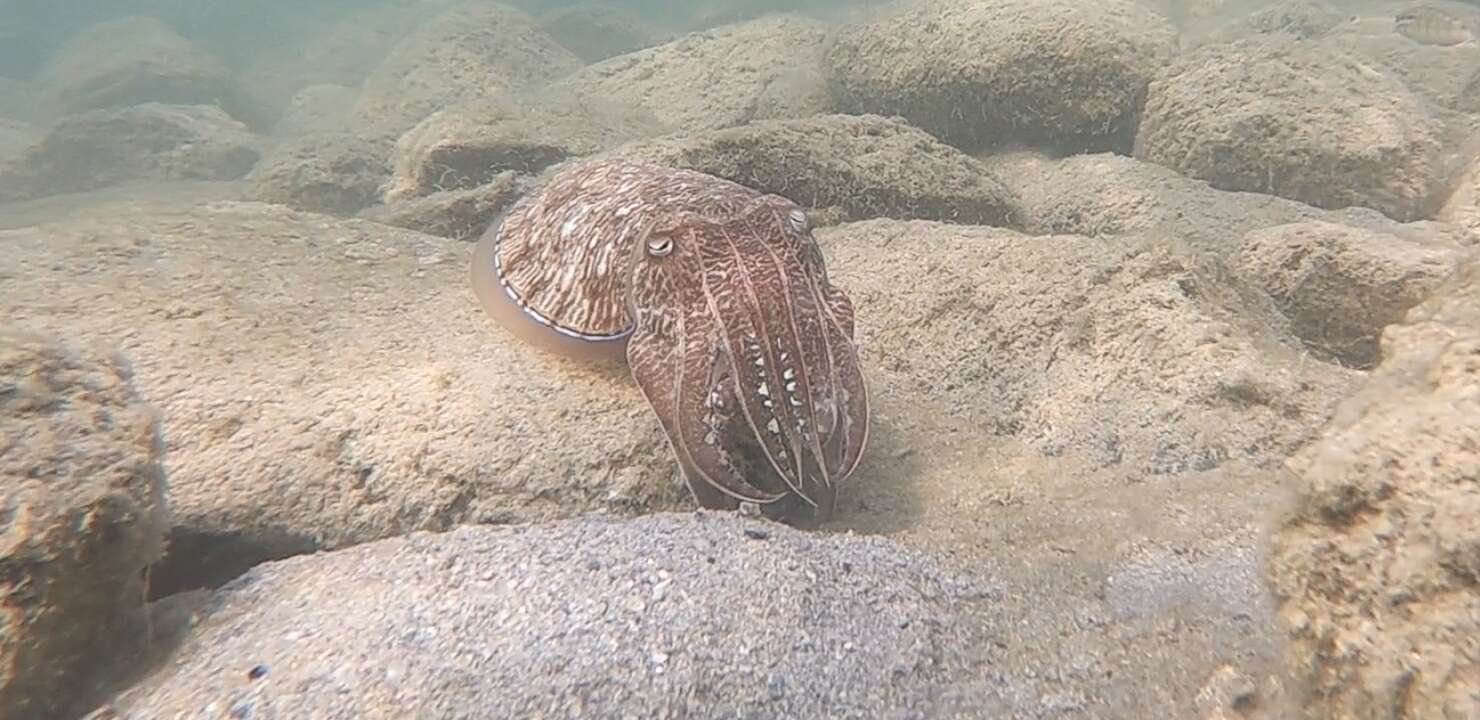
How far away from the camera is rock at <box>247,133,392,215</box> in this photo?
26.5ft

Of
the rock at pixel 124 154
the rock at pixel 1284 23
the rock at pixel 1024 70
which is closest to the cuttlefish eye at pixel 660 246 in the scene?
the rock at pixel 1024 70

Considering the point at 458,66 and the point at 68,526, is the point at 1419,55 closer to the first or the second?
the point at 68,526

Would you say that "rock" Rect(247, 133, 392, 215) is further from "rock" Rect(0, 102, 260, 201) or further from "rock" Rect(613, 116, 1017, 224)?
"rock" Rect(613, 116, 1017, 224)

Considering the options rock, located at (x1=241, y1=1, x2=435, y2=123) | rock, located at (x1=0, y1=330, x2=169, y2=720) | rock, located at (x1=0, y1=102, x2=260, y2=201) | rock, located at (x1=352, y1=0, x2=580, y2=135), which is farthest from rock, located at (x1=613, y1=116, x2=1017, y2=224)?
rock, located at (x1=241, y1=1, x2=435, y2=123)

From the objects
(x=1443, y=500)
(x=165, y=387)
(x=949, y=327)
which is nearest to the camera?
(x=1443, y=500)

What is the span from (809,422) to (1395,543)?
62.3 inches

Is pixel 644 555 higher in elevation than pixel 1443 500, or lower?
lower

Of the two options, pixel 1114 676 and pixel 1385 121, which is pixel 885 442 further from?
pixel 1385 121

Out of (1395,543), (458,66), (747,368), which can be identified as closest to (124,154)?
(458,66)

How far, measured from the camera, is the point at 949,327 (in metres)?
3.70

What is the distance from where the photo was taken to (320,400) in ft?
9.61

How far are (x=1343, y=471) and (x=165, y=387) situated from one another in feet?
11.7

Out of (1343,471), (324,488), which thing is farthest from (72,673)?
(1343,471)

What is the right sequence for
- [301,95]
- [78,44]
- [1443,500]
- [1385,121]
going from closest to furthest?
[1443,500]
[1385,121]
[301,95]
[78,44]
